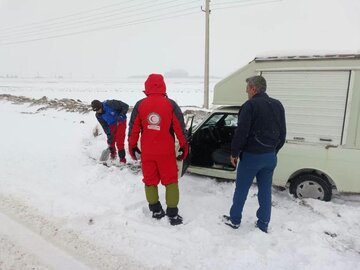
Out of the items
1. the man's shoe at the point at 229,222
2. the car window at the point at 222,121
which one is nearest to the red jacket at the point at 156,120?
the man's shoe at the point at 229,222

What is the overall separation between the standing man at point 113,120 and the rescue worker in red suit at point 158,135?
8.01ft

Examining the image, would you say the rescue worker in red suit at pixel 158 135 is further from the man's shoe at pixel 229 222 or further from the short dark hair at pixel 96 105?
the short dark hair at pixel 96 105

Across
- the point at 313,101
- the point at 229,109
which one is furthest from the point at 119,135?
the point at 313,101

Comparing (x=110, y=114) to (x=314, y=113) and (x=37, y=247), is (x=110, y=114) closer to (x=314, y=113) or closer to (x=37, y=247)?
(x=37, y=247)

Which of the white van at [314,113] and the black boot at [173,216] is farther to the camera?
the white van at [314,113]

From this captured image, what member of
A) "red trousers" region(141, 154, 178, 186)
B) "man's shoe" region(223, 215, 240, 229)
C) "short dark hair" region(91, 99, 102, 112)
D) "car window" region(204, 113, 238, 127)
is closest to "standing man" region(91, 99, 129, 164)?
"short dark hair" region(91, 99, 102, 112)

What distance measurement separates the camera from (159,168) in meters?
4.04

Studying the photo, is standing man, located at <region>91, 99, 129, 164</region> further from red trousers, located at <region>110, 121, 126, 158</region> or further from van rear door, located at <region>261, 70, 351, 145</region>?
van rear door, located at <region>261, 70, 351, 145</region>

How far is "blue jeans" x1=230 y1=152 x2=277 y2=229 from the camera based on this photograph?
3.71 meters

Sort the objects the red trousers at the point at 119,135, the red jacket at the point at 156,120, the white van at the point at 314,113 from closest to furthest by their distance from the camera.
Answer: the red jacket at the point at 156,120, the white van at the point at 314,113, the red trousers at the point at 119,135

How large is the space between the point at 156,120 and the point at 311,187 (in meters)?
2.55

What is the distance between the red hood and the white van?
1.31m

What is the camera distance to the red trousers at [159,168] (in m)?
3.99

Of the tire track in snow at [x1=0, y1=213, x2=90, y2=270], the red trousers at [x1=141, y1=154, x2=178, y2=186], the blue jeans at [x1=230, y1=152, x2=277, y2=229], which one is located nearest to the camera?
the tire track in snow at [x1=0, y1=213, x2=90, y2=270]
